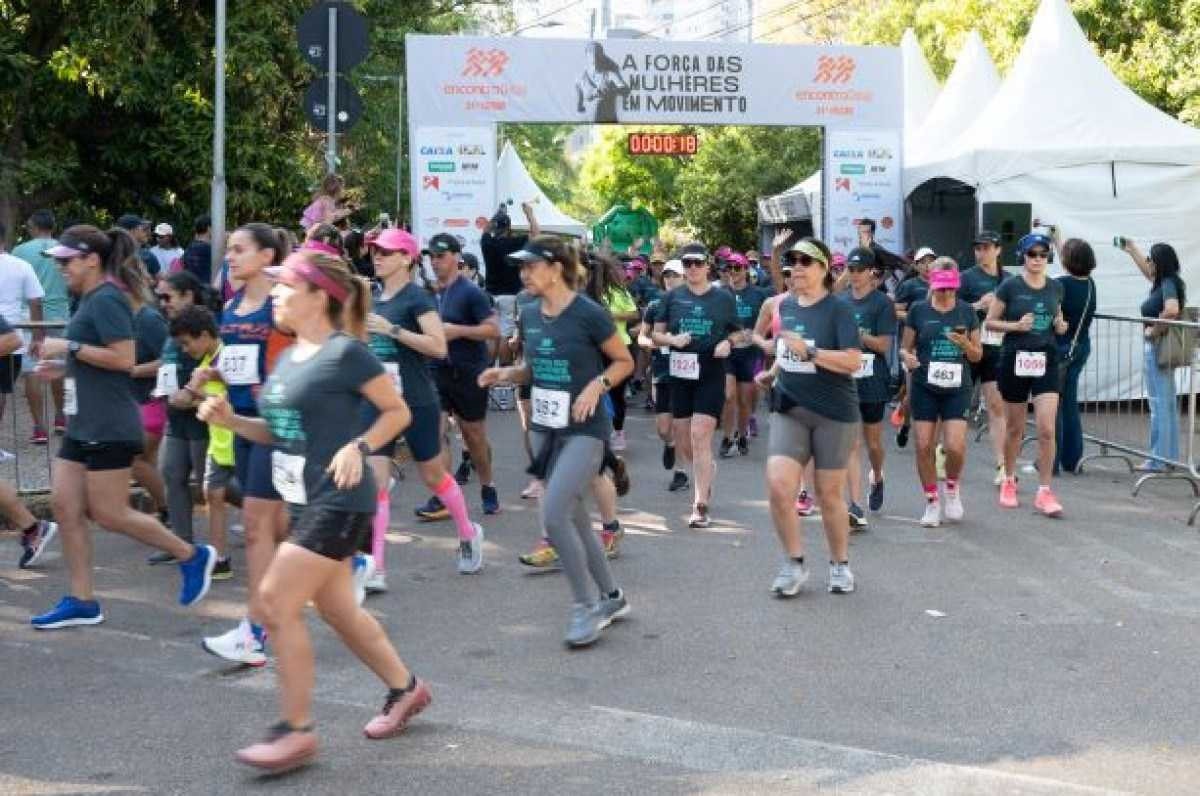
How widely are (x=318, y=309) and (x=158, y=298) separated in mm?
3832

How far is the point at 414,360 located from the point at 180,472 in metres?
1.44

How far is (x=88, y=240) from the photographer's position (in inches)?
275

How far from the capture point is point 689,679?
20.6 feet

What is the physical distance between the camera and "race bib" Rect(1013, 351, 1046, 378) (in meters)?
10.6

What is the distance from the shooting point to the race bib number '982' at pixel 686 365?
33.7ft

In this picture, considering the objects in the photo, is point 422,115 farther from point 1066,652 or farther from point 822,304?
point 1066,652

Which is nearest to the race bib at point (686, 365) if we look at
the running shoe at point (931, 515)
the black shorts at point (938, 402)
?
the black shorts at point (938, 402)

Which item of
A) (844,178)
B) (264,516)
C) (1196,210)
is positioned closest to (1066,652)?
(264,516)

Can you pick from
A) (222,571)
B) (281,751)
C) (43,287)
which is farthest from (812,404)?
(43,287)

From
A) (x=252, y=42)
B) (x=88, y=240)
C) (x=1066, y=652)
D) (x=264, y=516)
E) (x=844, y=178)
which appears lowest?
(x=1066, y=652)

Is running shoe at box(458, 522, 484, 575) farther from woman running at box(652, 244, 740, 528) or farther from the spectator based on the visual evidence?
the spectator

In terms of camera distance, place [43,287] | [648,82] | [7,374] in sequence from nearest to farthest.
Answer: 1. [7,374]
2. [43,287]
3. [648,82]

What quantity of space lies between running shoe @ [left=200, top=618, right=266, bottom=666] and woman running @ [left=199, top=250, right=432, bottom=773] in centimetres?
126

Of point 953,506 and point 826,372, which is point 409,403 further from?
point 953,506
